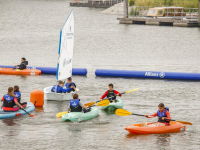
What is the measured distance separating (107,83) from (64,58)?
6.74 metres

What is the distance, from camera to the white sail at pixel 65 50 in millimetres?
26391

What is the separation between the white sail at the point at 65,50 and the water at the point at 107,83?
6.91 ft

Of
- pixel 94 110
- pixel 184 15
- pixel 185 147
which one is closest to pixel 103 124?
pixel 94 110

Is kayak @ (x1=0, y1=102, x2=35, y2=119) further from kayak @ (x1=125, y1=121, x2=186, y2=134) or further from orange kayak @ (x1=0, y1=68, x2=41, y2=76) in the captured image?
orange kayak @ (x1=0, y1=68, x2=41, y2=76)

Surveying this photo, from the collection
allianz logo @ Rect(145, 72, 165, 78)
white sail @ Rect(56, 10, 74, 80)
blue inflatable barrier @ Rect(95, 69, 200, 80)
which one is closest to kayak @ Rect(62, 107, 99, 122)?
white sail @ Rect(56, 10, 74, 80)

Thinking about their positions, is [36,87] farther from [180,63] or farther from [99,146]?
[180,63]

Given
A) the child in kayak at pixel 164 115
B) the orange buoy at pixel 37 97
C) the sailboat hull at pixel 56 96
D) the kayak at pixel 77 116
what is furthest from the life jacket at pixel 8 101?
the child in kayak at pixel 164 115

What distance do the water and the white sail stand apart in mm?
2107

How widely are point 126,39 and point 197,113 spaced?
4144cm

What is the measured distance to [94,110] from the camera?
2273 cm

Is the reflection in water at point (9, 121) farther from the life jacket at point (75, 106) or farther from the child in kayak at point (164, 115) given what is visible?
the child in kayak at point (164, 115)

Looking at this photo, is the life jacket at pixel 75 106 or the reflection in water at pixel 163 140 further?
the life jacket at pixel 75 106

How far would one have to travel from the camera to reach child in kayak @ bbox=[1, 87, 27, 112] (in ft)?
71.4

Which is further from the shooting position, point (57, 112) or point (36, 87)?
point (36, 87)
